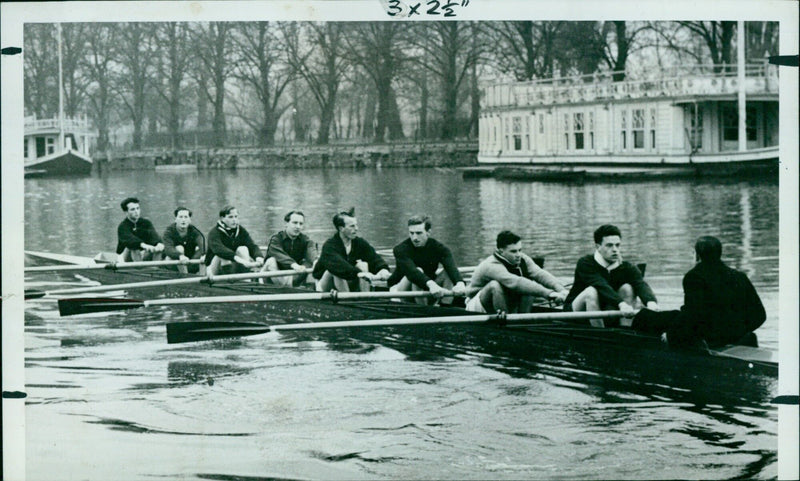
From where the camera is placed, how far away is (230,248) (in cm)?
715

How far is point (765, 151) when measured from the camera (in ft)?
17.6

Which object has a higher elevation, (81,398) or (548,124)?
(548,124)

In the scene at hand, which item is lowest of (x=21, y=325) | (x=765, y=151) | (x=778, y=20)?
(x=21, y=325)

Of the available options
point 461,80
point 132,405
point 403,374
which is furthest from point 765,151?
point 132,405

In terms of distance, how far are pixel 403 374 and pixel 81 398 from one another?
6.04 feet

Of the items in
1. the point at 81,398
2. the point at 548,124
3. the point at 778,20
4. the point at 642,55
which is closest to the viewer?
the point at 778,20

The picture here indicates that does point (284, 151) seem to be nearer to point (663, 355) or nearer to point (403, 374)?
point (403, 374)

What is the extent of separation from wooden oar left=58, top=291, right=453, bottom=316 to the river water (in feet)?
0.56

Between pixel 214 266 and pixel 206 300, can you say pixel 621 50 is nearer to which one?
pixel 206 300

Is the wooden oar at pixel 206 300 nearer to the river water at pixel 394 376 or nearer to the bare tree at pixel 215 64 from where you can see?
the river water at pixel 394 376

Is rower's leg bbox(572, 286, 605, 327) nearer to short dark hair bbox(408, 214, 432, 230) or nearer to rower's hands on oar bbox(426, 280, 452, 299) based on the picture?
rower's hands on oar bbox(426, 280, 452, 299)

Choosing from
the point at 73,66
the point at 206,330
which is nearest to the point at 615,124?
the point at 206,330

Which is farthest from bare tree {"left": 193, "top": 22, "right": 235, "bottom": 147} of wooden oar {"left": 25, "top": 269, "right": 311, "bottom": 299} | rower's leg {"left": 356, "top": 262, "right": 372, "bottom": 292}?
rower's leg {"left": 356, "top": 262, "right": 372, "bottom": 292}

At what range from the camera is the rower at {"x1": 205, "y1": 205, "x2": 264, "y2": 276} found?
6.72 metres
